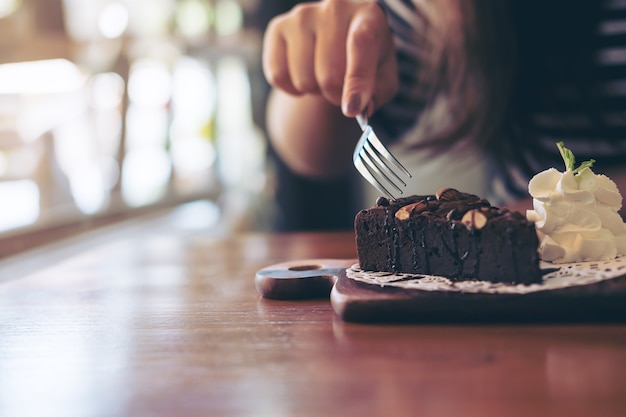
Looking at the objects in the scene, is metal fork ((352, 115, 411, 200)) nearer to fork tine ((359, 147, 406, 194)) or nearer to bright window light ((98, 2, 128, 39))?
fork tine ((359, 147, 406, 194))

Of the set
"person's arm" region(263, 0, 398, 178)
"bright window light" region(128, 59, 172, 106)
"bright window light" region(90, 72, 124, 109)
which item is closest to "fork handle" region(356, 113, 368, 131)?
"person's arm" region(263, 0, 398, 178)

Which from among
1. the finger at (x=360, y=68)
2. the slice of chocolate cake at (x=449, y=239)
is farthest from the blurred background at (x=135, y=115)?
the slice of chocolate cake at (x=449, y=239)

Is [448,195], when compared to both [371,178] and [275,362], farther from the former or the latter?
[275,362]

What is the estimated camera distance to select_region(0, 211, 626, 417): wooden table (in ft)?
1.66

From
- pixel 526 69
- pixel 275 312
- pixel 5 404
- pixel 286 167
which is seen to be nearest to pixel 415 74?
pixel 526 69

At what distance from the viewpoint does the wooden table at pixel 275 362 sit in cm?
50

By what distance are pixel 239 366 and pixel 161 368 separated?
8 cm

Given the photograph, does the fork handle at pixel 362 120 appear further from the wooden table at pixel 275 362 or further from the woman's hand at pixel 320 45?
the wooden table at pixel 275 362

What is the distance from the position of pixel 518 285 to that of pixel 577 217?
0.22 metres

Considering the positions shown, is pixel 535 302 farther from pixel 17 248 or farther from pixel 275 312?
pixel 17 248

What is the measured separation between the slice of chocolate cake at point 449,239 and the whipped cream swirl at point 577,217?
0.10 metres

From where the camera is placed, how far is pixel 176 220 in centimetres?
542

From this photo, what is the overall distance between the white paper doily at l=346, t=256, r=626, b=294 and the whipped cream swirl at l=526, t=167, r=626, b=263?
0.02 meters

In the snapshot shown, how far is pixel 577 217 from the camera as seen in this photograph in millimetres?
908
